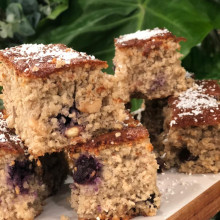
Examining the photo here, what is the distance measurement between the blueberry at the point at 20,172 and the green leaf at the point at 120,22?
1174 mm

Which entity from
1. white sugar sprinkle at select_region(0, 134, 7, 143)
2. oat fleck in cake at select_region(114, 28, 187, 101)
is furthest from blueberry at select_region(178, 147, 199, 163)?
white sugar sprinkle at select_region(0, 134, 7, 143)

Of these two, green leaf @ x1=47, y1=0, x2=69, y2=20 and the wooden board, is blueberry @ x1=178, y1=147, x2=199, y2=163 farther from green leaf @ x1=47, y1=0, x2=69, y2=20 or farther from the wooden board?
green leaf @ x1=47, y1=0, x2=69, y2=20

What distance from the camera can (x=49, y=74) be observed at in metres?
1.25

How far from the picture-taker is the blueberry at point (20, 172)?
136 cm

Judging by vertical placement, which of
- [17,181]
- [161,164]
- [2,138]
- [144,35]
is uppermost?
[144,35]

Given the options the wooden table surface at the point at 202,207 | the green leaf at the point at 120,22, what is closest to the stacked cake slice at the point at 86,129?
the wooden table surface at the point at 202,207

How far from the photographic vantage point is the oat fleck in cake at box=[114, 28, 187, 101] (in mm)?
1776

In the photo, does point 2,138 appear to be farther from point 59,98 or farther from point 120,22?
point 120,22

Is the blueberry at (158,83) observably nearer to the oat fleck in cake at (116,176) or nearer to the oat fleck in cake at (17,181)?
the oat fleck in cake at (116,176)

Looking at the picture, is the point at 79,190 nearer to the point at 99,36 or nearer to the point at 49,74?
the point at 49,74

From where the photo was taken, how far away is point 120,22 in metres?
2.55

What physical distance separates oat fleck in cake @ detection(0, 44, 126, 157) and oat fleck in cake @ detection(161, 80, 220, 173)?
0.39 m

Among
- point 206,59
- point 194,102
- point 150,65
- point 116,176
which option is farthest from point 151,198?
point 206,59

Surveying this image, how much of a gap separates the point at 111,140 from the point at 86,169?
127mm
